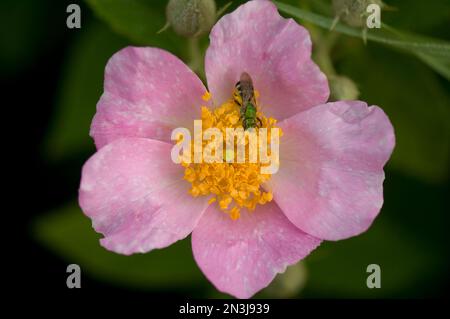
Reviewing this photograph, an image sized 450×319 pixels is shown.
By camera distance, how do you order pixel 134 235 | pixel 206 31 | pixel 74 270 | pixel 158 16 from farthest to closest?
pixel 74 270 < pixel 158 16 < pixel 206 31 < pixel 134 235

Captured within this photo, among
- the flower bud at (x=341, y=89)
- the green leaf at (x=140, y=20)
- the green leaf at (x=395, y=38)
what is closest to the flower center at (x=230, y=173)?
the flower bud at (x=341, y=89)

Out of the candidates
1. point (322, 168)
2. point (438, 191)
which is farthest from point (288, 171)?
point (438, 191)

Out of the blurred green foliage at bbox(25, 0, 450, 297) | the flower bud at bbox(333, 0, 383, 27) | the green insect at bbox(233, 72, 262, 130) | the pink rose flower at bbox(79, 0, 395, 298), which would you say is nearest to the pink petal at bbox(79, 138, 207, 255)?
the pink rose flower at bbox(79, 0, 395, 298)

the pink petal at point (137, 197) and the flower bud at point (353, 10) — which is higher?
the flower bud at point (353, 10)

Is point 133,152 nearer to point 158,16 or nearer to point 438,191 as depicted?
point 158,16

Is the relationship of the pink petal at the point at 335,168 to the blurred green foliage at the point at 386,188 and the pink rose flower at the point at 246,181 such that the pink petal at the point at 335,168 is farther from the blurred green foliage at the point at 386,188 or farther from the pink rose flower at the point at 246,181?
the blurred green foliage at the point at 386,188

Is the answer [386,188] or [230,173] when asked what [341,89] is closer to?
[230,173]
